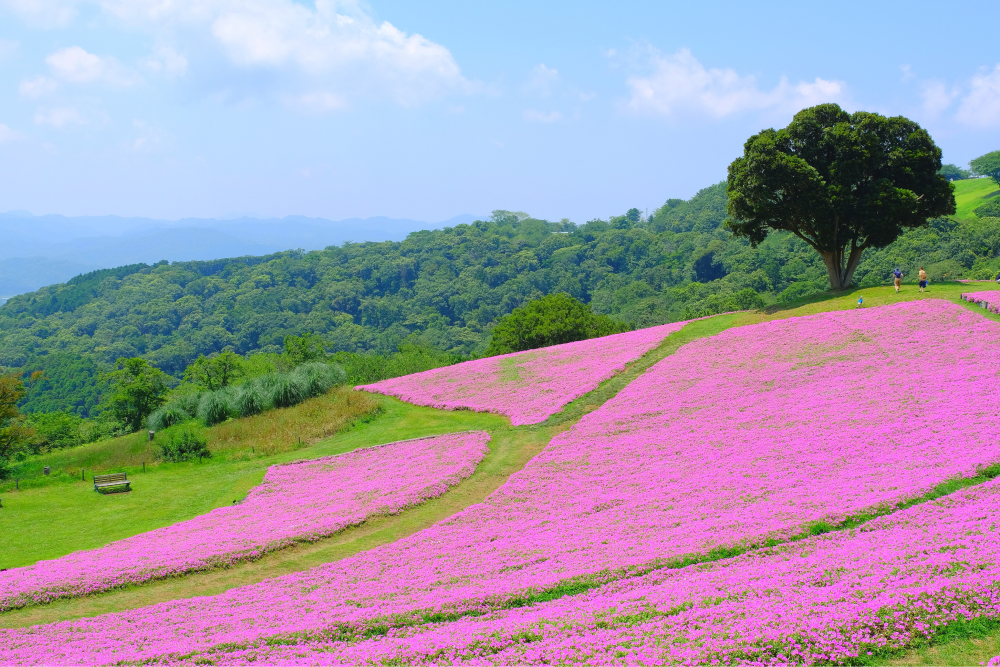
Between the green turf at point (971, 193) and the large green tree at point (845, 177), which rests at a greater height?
the green turf at point (971, 193)

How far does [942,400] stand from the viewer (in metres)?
21.7

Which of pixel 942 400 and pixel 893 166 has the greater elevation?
pixel 893 166

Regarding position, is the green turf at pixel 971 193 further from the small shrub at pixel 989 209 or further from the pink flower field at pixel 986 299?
the pink flower field at pixel 986 299

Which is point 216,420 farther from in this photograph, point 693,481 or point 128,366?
point 693,481

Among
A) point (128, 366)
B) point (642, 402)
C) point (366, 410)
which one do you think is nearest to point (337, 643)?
point (642, 402)

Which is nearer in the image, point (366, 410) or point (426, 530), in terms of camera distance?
point (426, 530)

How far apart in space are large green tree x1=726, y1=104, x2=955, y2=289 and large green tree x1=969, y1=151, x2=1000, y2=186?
137597 millimetres

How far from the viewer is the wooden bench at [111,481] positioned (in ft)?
88.1

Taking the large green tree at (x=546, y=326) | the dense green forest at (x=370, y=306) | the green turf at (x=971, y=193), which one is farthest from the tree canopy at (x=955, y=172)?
the large green tree at (x=546, y=326)

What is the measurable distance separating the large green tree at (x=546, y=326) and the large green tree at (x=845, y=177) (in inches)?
654

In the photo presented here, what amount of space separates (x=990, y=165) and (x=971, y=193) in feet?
26.4

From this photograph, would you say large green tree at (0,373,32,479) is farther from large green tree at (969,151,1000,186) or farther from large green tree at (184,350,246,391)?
large green tree at (969,151,1000,186)

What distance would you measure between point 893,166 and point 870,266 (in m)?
77.7

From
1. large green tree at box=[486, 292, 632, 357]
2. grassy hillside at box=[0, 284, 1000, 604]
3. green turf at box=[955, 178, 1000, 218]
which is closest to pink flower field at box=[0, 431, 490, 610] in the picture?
grassy hillside at box=[0, 284, 1000, 604]
